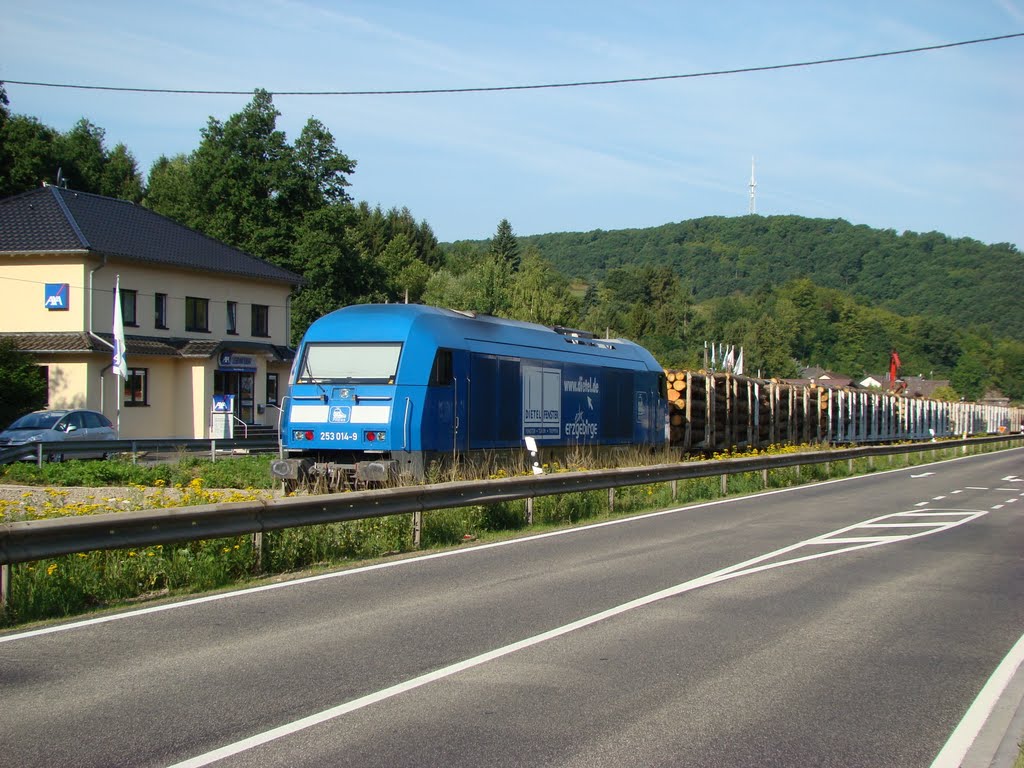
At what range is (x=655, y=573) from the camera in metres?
10.5

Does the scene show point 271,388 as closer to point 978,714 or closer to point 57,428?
point 57,428

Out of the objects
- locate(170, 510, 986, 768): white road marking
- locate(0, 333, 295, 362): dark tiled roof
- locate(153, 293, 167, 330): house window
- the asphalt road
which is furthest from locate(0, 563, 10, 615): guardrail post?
locate(153, 293, 167, 330): house window

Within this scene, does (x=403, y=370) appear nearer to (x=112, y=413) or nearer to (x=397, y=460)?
(x=397, y=460)

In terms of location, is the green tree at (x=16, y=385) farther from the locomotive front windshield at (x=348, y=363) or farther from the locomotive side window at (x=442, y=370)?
the locomotive side window at (x=442, y=370)

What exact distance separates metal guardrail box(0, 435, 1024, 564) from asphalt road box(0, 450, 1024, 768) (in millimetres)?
724

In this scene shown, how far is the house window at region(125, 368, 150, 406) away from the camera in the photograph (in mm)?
39344

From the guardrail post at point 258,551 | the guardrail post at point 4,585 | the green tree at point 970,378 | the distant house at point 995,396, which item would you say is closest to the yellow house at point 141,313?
the guardrail post at point 258,551

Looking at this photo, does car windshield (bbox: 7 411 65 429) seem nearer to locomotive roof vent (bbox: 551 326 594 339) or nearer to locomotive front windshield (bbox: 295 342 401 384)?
locomotive front windshield (bbox: 295 342 401 384)

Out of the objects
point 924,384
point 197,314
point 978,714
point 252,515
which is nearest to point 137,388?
point 197,314

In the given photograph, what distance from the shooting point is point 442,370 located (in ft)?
58.6

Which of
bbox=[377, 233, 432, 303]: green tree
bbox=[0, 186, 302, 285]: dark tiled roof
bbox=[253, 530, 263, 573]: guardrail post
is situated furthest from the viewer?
bbox=[377, 233, 432, 303]: green tree

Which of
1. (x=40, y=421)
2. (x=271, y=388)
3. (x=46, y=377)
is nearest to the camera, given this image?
(x=40, y=421)

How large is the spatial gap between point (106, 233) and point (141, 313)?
3281mm

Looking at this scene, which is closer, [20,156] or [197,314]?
[197,314]
